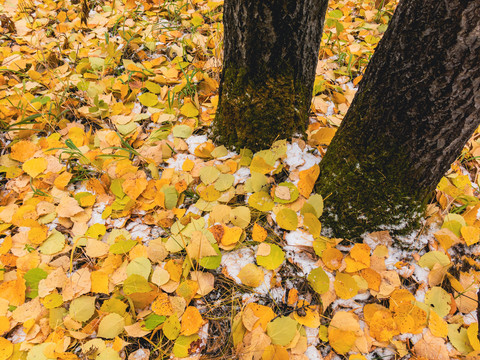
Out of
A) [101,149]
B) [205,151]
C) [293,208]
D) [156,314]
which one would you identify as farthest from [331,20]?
[156,314]

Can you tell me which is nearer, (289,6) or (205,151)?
(289,6)

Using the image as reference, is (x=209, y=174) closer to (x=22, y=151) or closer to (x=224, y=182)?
(x=224, y=182)

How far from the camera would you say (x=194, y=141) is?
1.70 metres

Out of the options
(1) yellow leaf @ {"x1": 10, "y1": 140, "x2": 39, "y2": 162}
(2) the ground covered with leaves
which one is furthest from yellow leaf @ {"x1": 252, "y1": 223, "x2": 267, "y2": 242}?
(1) yellow leaf @ {"x1": 10, "y1": 140, "x2": 39, "y2": 162}

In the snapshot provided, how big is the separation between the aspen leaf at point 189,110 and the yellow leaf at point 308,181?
0.78 m

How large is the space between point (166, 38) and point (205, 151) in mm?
1206

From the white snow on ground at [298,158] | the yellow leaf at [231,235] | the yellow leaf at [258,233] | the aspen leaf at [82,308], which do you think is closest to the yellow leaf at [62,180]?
the aspen leaf at [82,308]

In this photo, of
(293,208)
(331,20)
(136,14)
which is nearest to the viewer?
(293,208)

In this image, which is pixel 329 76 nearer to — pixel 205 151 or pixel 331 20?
pixel 331 20

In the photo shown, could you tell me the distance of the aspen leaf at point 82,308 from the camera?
1.11 meters

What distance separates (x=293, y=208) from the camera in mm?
1370

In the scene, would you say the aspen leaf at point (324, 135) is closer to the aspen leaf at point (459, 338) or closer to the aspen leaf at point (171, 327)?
the aspen leaf at point (459, 338)

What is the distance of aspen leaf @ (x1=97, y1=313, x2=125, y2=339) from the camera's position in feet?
3.51

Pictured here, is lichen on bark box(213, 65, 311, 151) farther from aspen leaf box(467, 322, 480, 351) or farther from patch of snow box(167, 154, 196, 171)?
aspen leaf box(467, 322, 480, 351)
